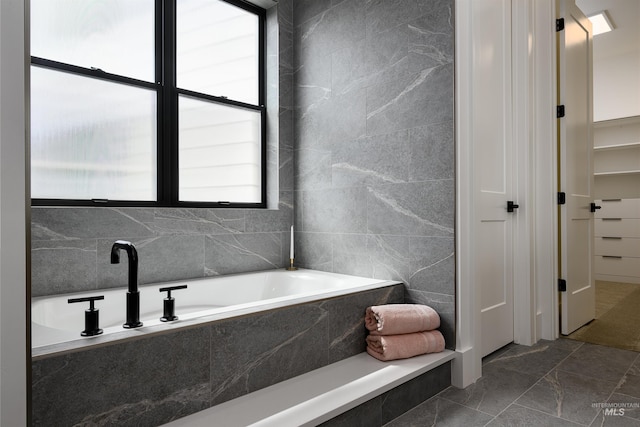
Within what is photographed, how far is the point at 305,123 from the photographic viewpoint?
113 inches

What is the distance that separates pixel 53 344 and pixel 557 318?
286 centimetres

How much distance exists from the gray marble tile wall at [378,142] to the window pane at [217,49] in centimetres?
35

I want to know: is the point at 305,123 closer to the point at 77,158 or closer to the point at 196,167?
the point at 196,167

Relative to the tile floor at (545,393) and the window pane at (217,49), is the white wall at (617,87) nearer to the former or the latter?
the tile floor at (545,393)

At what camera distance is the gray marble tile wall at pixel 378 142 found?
2.06 metres

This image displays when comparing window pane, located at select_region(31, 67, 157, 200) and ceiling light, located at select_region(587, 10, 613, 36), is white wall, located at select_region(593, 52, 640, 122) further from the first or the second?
window pane, located at select_region(31, 67, 157, 200)

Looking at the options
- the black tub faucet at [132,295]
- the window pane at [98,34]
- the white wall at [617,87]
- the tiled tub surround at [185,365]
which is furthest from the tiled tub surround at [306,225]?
the white wall at [617,87]

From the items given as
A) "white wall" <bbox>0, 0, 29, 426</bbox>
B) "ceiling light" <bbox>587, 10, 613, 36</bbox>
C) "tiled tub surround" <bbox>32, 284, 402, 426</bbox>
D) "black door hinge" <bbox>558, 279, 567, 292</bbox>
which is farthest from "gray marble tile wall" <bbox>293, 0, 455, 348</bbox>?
"ceiling light" <bbox>587, 10, 613, 36</bbox>

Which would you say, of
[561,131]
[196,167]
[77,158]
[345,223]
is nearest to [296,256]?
[345,223]

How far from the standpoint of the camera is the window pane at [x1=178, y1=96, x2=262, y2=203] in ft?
8.41

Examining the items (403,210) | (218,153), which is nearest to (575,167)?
(403,210)

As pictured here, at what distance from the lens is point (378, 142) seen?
236 cm

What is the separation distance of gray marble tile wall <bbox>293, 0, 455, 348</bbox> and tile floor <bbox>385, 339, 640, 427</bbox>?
335mm

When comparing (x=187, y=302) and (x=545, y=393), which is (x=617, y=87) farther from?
(x=187, y=302)
